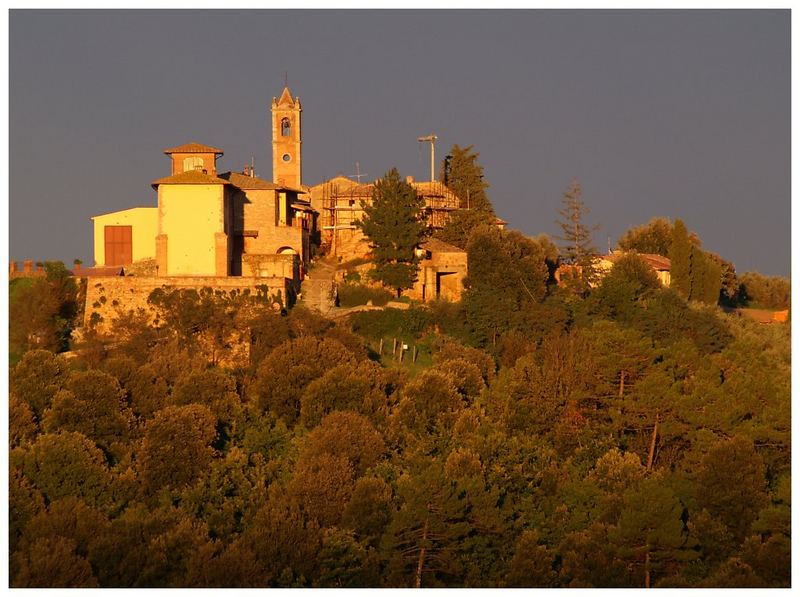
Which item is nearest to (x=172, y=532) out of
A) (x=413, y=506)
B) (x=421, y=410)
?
(x=413, y=506)

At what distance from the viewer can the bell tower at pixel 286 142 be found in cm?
4784

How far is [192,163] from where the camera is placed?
4191 centimetres

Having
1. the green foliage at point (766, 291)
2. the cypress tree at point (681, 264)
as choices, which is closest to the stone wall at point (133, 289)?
the cypress tree at point (681, 264)

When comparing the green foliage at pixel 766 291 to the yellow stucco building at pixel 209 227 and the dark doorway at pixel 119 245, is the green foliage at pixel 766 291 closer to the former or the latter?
the yellow stucco building at pixel 209 227

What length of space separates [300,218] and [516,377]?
1009 cm

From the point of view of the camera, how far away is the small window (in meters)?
41.8

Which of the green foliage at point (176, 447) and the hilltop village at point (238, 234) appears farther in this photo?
the hilltop village at point (238, 234)

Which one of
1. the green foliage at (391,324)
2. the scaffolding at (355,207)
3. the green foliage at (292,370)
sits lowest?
the green foliage at (292,370)

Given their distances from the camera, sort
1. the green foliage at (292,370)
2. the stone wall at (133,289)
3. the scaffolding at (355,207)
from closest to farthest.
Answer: the green foliage at (292,370) < the stone wall at (133,289) < the scaffolding at (355,207)

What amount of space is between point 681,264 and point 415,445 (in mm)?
16741

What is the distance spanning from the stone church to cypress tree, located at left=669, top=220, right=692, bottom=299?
7022 millimetres

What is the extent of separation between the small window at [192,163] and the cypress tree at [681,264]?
1479 centimetres

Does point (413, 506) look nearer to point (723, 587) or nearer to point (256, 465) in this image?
point (256, 465)

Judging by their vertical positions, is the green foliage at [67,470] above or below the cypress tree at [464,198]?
below
